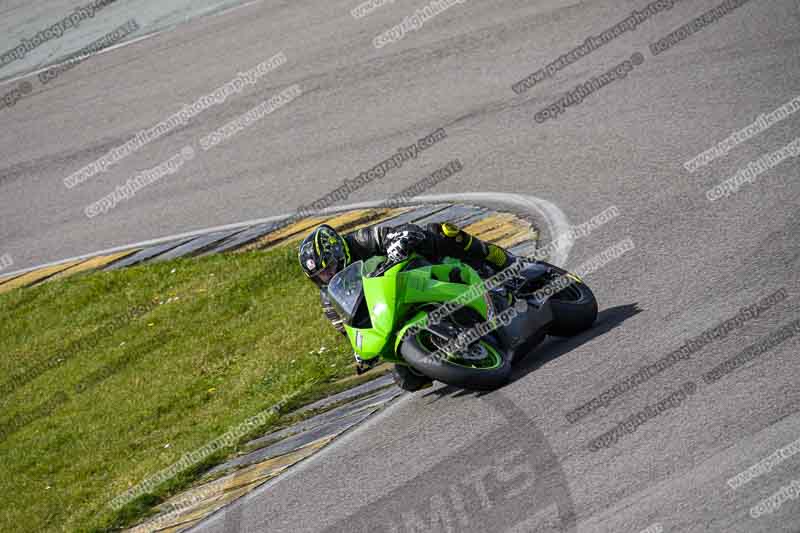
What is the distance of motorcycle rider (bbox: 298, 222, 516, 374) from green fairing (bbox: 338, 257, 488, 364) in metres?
0.23

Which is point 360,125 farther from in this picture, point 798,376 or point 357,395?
point 798,376

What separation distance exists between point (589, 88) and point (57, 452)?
25.1 ft

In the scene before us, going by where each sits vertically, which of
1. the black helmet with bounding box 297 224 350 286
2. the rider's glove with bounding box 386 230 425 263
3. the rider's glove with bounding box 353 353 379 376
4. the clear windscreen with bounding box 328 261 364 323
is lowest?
the rider's glove with bounding box 353 353 379 376

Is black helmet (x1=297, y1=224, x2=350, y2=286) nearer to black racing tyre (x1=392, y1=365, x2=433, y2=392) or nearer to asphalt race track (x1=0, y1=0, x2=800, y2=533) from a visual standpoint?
black racing tyre (x1=392, y1=365, x2=433, y2=392)

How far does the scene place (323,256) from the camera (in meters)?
8.17

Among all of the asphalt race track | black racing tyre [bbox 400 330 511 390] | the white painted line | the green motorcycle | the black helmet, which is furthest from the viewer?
the white painted line

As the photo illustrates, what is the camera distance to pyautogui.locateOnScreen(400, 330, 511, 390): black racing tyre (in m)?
7.36

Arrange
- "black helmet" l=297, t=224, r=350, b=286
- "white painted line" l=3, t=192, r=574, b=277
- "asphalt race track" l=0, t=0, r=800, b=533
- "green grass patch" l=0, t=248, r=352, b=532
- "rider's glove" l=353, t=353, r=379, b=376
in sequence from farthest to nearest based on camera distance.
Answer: "white painted line" l=3, t=192, r=574, b=277 → "green grass patch" l=0, t=248, r=352, b=532 → "black helmet" l=297, t=224, r=350, b=286 → "rider's glove" l=353, t=353, r=379, b=376 → "asphalt race track" l=0, t=0, r=800, b=533

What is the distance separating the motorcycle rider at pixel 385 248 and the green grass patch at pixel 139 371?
1625 mm

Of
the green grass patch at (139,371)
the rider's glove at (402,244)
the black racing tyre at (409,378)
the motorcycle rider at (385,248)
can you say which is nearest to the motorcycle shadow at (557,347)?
the black racing tyre at (409,378)

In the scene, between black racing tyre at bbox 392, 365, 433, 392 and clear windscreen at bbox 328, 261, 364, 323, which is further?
black racing tyre at bbox 392, 365, 433, 392

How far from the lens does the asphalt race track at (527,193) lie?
6.10 m

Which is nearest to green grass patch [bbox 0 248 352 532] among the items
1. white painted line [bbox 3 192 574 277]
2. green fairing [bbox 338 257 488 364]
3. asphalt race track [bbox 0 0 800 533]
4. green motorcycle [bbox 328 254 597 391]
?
white painted line [bbox 3 192 574 277]

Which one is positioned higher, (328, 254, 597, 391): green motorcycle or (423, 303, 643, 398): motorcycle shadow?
(328, 254, 597, 391): green motorcycle
